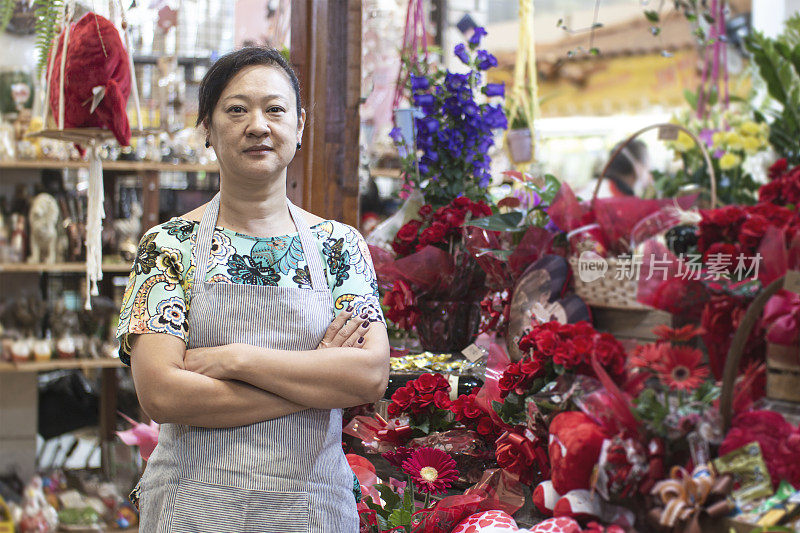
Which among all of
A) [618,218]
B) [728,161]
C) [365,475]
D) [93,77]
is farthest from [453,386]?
[728,161]

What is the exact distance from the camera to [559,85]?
520cm

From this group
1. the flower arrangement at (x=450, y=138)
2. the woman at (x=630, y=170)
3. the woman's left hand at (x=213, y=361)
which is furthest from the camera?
the woman at (x=630, y=170)

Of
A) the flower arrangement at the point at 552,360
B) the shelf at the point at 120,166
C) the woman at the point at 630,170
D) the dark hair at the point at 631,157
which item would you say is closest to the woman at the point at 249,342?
the flower arrangement at the point at 552,360

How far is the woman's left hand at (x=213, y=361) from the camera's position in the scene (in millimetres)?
1239

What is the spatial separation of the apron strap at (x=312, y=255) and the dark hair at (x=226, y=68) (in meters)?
0.22

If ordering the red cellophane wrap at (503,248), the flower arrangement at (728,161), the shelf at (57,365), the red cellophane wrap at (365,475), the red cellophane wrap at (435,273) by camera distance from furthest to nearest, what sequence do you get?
1. the shelf at (57,365)
2. the flower arrangement at (728,161)
3. the red cellophane wrap at (435,273)
4. the red cellophane wrap at (503,248)
5. the red cellophane wrap at (365,475)

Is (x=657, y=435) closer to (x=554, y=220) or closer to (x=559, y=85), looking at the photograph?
(x=554, y=220)

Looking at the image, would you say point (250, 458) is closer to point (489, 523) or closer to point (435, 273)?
point (489, 523)

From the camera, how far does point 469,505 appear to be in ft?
4.58

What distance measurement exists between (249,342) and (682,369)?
64cm

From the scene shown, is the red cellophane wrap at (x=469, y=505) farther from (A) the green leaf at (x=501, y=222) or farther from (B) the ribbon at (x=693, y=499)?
(A) the green leaf at (x=501, y=222)

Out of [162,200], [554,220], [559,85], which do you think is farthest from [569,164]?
[554,220]

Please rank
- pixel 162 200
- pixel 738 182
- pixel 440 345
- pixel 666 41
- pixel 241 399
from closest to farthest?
1. pixel 241 399
2. pixel 440 345
3. pixel 738 182
4. pixel 162 200
5. pixel 666 41

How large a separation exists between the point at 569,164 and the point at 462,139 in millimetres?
2835
